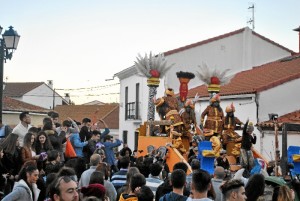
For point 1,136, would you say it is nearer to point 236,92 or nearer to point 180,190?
point 180,190

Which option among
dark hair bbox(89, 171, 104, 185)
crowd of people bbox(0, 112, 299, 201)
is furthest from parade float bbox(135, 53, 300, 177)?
dark hair bbox(89, 171, 104, 185)

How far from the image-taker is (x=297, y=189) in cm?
805

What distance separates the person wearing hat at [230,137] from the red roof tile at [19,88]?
165 ft

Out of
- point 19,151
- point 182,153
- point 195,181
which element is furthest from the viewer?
point 182,153

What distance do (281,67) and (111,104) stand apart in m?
37.6

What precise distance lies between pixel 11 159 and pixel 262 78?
18.3 metres

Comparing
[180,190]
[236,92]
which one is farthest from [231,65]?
[180,190]

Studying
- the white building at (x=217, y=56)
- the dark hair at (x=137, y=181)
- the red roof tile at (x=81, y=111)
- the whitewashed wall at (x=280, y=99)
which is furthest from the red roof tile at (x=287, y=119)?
the red roof tile at (x=81, y=111)

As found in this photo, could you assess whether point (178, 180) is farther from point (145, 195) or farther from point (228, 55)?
point (228, 55)

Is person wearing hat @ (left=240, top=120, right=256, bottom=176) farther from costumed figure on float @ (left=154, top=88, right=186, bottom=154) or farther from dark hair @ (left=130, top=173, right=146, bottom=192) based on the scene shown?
dark hair @ (left=130, top=173, right=146, bottom=192)

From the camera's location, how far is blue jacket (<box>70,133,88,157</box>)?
13.8 metres

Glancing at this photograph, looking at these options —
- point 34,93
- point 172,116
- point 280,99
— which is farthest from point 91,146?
point 34,93

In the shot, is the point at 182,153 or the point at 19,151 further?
the point at 182,153

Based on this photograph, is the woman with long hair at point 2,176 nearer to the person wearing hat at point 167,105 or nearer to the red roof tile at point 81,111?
the person wearing hat at point 167,105
